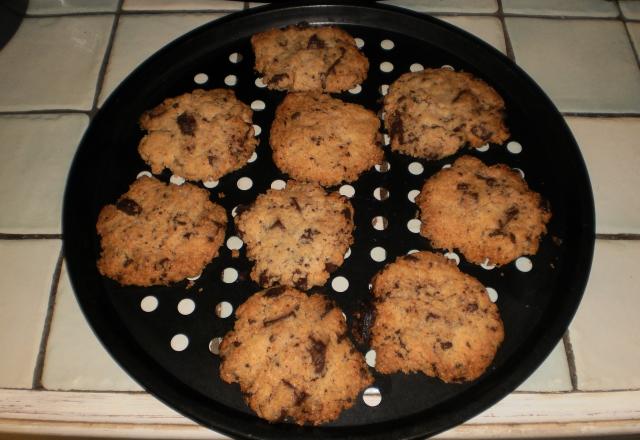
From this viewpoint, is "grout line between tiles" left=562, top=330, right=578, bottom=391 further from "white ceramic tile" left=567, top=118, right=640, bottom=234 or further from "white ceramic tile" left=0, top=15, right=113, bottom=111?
"white ceramic tile" left=0, top=15, right=113, bottom=111

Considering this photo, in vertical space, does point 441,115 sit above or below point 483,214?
above

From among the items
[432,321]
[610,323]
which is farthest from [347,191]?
[610,323]

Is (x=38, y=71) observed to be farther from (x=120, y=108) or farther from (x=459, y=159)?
(x=459, y=159)

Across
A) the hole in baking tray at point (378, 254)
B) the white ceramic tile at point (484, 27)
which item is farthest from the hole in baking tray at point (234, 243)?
the white ceramic tile at point (484, 27)

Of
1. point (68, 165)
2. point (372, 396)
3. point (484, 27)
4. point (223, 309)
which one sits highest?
point (484, 27)

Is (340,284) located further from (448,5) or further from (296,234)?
(448,5)

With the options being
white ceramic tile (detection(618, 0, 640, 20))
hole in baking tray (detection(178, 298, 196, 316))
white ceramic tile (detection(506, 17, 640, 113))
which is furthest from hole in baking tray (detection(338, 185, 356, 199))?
white ceramic tile (detection(618, 0, 640, 20))
